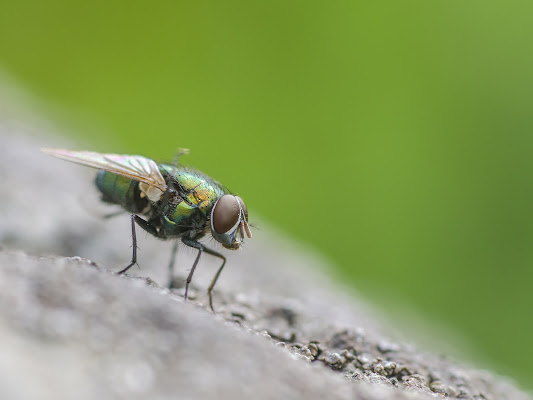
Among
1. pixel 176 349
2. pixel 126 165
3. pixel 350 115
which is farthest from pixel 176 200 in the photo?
pixel 350 115

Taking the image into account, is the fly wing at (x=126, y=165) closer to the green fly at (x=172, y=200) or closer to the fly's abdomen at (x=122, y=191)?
the green fly at (x=172, y=200)

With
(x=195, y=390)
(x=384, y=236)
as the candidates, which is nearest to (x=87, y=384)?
(x=195, y=390)

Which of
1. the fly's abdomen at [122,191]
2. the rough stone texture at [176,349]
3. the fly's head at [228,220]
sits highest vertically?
the fly's head at [228,220]

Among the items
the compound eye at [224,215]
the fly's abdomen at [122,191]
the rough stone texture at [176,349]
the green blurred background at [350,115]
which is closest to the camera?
the rough stone texture at [176,349]

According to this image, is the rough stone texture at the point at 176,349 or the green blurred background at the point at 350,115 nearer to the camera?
the rough stone texture at the point at 176,349

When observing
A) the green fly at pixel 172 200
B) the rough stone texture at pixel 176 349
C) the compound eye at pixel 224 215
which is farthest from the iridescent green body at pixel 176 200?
the rough stone texture at pixel 176 349

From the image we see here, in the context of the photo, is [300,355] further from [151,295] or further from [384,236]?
[384,236]

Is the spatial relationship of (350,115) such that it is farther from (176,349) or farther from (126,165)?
(176,349)

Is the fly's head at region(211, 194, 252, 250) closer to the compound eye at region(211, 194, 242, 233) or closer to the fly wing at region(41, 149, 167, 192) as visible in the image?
the compound eye at region(211, 194, 242, 233)
